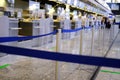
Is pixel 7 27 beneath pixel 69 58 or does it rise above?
above

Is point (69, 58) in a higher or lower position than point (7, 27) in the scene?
lower

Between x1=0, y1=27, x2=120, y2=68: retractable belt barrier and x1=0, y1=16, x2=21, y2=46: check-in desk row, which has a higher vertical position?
x1=0, y1=16, x2=21, y2=46: check-in desk row

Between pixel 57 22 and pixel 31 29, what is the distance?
3.91 metres

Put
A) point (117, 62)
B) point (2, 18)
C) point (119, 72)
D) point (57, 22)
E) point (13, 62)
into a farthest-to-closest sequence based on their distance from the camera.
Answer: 1. point (57, 22)
2. point (2, 18)
3. point (13, 62)
4. point (119, 72)
5. point (117, 62)

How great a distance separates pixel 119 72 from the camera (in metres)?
6.17

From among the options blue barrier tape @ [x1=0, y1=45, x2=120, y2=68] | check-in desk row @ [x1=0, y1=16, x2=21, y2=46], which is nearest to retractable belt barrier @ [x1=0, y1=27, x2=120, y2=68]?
blue barrier tape @ [x1=0, y1=45, x2=120, y2=68]

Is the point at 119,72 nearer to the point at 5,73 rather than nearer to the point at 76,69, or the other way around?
the point at 76,69

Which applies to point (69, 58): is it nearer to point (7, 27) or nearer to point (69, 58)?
point (69, 58)

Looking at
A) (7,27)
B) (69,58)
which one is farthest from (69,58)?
(7,27)

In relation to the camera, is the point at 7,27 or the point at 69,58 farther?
the point at 7,27

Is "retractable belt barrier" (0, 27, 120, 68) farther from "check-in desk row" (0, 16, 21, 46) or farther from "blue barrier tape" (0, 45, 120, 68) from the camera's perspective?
"check-in desk row" (0, 16, 21, 46)

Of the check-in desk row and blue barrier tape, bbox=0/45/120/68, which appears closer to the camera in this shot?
blue barrier tape, bbox=0/45/120/68

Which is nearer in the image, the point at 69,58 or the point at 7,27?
the point at 69,58

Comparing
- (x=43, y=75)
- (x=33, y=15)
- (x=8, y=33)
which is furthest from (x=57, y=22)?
(x=43, y=75)
